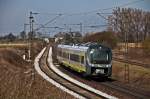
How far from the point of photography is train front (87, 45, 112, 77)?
119ft

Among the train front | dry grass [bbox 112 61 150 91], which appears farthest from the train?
dry grass [bbox 112 61 150 91]

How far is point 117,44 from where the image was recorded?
9175cm

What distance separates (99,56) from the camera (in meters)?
37.0

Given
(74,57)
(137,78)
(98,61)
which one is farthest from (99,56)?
(74,57)

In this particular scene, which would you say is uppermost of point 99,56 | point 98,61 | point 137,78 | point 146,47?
point 99,56

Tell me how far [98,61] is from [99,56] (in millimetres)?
483

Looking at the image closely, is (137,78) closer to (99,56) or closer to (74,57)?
(99,56)

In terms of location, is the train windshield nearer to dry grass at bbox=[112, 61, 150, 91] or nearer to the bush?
dry grass at bbox=[112, 61, 150, 91]

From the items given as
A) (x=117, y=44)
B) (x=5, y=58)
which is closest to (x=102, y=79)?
(x=5, y=58)

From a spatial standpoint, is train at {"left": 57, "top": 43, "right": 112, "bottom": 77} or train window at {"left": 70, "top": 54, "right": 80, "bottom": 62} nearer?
train at {"left": 57, "top": 43, "right": 112, "bottom": 77}

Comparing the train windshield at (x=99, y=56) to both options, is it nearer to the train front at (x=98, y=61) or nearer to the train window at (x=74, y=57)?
the train front at (x=98, y=61)

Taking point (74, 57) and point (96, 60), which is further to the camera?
point (74, 57)

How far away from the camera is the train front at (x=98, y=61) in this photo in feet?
119

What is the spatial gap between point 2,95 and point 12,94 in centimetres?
94
